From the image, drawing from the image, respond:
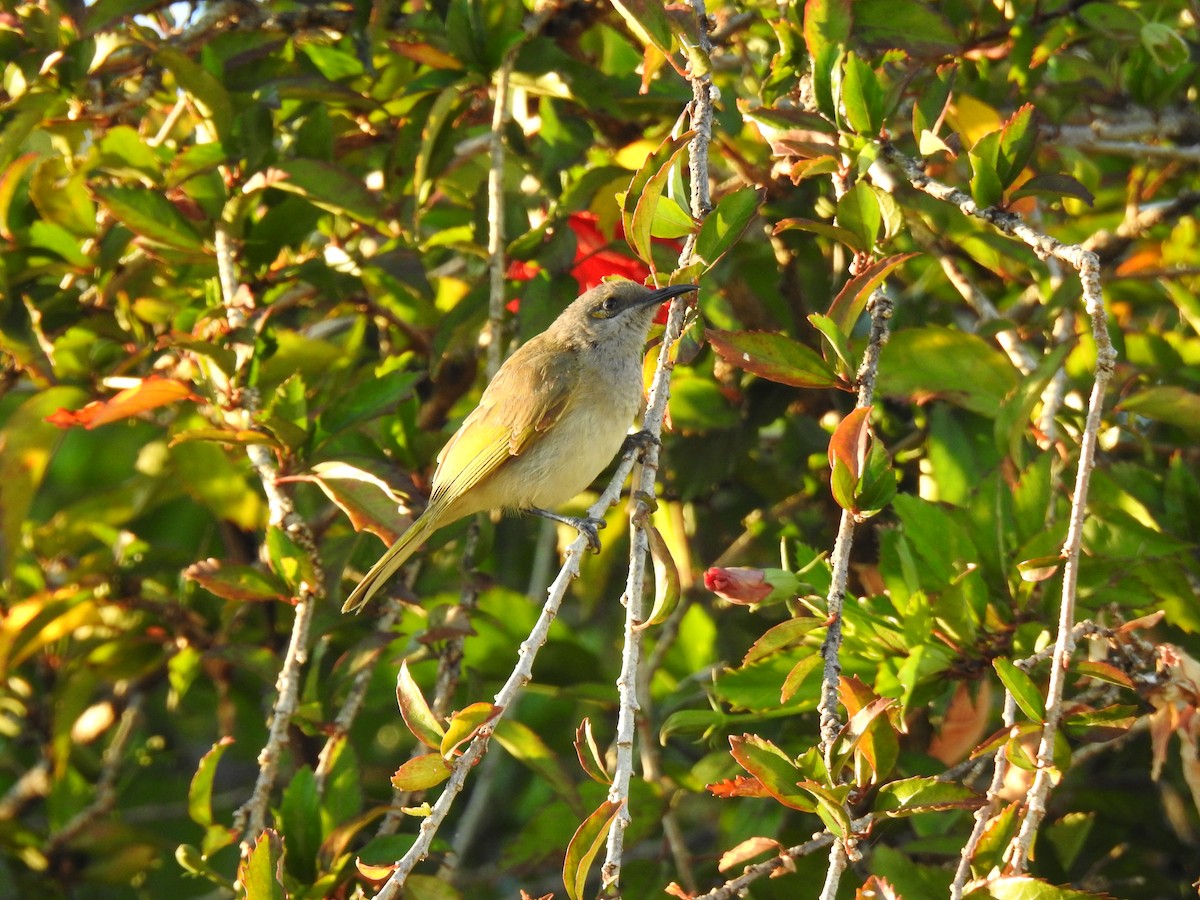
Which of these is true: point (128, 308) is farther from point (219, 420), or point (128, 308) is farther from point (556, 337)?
point (556, 337)

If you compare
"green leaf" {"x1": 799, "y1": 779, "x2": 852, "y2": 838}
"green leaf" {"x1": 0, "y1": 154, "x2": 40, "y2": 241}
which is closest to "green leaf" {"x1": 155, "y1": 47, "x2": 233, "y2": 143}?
"green leaf" {"x1": 0, "y1": 154, "x2": 40, "y2": 241}

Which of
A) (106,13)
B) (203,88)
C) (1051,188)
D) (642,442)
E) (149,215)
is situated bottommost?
(642,442)

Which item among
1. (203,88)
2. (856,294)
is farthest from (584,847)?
(203,88)

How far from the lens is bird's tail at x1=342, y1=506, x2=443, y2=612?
3373mm

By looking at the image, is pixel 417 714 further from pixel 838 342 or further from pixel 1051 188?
pixel 1051 188

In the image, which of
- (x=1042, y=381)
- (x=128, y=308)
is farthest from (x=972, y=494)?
(x=128, y=308)

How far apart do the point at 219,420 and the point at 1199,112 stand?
337 cm

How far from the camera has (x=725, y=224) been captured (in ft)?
9.17

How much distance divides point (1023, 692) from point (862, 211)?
1.06 meters

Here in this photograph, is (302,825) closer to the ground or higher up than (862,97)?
closer to the ground

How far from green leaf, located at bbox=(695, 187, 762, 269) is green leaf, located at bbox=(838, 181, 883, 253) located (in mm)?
208

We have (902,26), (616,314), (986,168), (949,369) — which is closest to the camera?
(986,168)

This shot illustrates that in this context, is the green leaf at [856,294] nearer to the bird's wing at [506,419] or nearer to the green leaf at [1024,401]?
the green leaf at [1024,401]

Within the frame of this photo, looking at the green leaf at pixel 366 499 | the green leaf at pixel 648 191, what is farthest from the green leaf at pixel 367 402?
the green leaf at pixel 648 191
